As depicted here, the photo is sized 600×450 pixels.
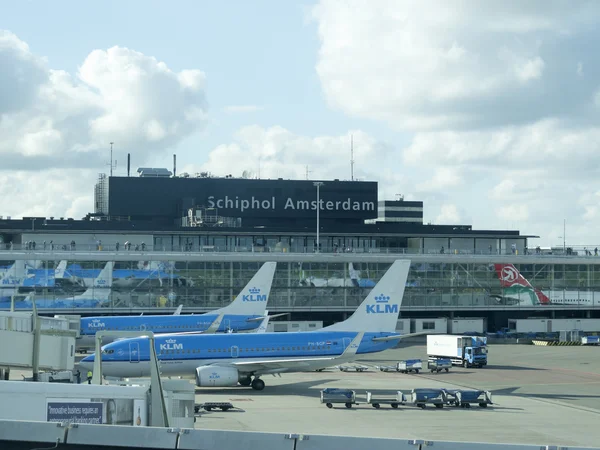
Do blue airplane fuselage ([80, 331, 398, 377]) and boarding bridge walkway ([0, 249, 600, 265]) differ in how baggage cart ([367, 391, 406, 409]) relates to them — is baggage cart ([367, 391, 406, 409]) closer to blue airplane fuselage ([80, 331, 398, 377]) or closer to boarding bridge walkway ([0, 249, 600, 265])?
blue airplane fuselage ([80, 331, 398, 377])

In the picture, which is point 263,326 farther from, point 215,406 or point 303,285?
point 303,285

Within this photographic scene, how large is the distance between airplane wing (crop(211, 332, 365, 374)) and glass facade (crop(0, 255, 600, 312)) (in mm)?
53197

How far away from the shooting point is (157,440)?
600 inches

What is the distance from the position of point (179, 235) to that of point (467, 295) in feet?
139

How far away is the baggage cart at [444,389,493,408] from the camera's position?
170 feet

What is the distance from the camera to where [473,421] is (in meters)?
45.7

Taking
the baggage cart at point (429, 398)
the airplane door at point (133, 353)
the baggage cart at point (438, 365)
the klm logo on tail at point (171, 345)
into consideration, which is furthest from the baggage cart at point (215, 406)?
the baggage cart at point (438, 365)

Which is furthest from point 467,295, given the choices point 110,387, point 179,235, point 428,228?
point 110,387

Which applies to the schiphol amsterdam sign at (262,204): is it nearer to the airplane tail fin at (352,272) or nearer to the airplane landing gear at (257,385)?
the airplane tail fin at (352,272)

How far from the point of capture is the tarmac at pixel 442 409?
41844 mm

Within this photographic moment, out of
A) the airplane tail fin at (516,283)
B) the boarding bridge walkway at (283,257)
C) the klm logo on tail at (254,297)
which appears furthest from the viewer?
the airplane tail fin at (516,283)

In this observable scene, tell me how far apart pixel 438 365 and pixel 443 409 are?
88.3ft

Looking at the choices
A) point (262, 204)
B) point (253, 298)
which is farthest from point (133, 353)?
point (262, 204)

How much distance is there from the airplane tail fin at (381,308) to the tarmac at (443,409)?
4319mm
